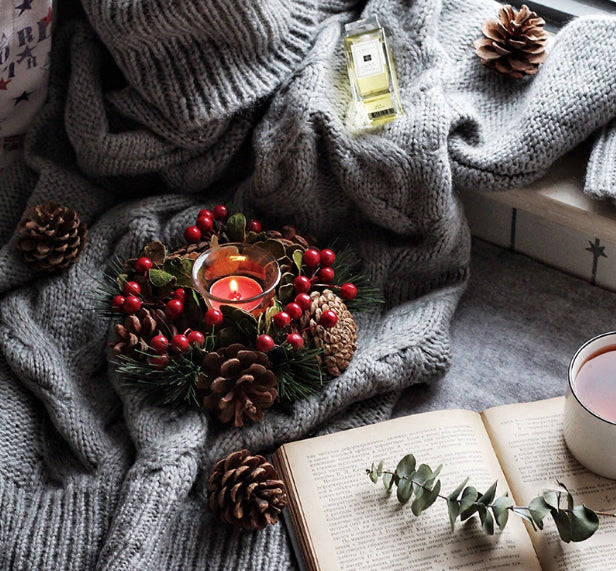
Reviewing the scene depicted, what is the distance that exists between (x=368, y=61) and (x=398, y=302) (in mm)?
265

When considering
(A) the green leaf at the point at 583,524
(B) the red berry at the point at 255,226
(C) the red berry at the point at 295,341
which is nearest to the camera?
(A) the green leaf at the point at 583,524

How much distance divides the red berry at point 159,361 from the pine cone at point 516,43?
0.48 meters

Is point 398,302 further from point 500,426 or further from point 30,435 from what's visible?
point 30,435

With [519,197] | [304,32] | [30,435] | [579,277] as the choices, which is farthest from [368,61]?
[30,435]

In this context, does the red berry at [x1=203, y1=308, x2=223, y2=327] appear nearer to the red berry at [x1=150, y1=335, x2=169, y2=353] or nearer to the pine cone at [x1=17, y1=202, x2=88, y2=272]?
the red berry at [x1=150, y1=335, x2=169, y2=353]

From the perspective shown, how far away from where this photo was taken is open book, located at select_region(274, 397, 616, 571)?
32.0 inches

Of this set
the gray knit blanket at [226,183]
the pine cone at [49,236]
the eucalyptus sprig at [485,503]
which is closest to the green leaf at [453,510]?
the eucalyptus sprig at [485,503]

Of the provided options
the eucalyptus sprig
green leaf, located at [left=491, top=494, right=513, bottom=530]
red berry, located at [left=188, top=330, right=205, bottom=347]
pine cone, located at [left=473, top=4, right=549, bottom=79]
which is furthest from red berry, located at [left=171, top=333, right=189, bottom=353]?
pine cone, located at [left=473, top=4, right=549, bottom=79]

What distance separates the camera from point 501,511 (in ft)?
2.65

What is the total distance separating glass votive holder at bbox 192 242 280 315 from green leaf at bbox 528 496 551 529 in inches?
12.5

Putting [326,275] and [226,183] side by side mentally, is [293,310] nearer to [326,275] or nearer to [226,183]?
[326,275]

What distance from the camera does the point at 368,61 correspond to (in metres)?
0.98

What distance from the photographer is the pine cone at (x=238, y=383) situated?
0.86m

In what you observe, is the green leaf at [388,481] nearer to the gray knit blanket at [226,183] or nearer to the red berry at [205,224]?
the gray knit blanket at [226,183]
